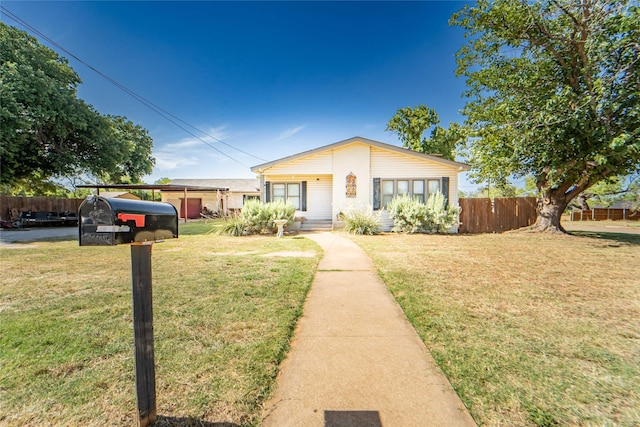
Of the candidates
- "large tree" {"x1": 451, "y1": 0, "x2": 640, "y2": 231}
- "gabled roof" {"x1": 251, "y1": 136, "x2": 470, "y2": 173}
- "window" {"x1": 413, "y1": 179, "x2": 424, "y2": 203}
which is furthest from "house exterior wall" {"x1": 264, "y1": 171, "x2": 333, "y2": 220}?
"large tree" {"x1": 451, "y1": 0, "x2": 640, "y2": 231}

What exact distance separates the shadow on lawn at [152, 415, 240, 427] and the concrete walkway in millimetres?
264

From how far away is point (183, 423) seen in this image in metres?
1.47

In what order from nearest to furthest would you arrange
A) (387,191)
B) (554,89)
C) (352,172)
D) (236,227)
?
1. (554,89)
2. (236,227)
3. (352,172)
4. (387,191)

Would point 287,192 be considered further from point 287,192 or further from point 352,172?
point 352,172

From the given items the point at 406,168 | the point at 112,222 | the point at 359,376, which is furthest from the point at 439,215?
the point at 112,222

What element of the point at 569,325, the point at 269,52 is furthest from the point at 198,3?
the point at 569,325

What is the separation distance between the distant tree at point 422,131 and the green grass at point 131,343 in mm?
25588

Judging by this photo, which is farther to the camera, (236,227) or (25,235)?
(25,235)

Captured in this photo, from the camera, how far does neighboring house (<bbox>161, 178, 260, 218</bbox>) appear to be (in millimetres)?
26422

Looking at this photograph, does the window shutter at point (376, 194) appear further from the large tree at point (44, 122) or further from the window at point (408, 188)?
the large tree at point (44, 122)

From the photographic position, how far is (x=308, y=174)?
13.8 meters

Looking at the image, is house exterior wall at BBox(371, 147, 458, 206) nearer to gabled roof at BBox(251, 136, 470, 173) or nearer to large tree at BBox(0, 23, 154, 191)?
gabled roof at BBox(251, 136, 470, 173)

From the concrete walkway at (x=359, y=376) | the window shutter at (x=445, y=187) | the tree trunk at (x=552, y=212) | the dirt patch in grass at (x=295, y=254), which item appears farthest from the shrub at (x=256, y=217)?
the tree trunk at (x=552, y=212)

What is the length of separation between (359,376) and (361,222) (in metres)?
9.78
